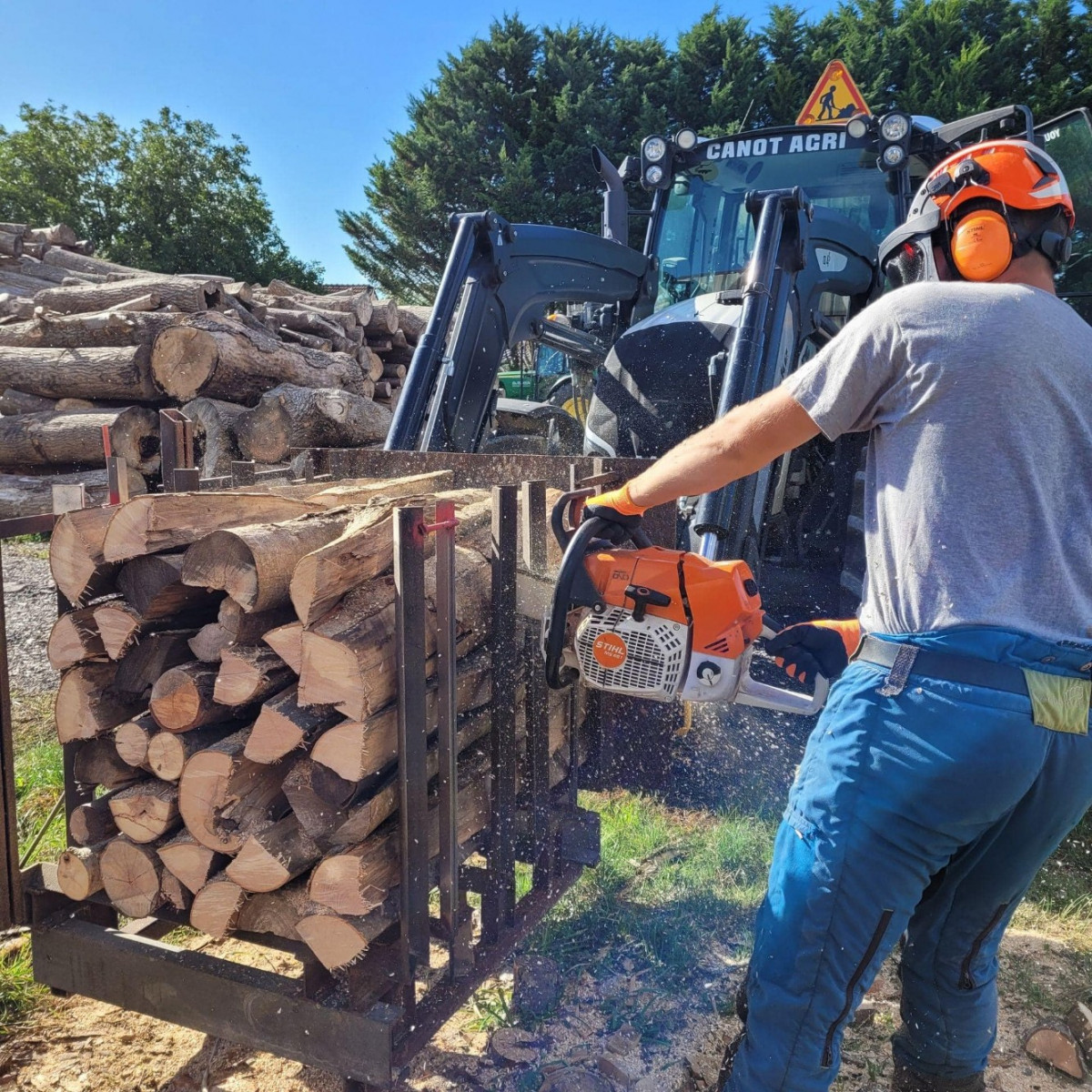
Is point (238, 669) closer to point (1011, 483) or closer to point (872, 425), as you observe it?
point (872, 425)

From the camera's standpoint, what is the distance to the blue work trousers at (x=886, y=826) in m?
1.57

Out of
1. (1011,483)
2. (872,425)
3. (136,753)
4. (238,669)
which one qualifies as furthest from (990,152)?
(136,753)

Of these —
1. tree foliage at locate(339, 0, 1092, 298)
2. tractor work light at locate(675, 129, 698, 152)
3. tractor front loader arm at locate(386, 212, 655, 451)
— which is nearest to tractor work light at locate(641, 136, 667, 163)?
tractor work light at locate(675, 129, 698, 152)

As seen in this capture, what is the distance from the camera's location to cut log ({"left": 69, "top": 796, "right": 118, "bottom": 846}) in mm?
2164

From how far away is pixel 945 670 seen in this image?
1593mm

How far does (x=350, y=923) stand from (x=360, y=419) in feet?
15.2

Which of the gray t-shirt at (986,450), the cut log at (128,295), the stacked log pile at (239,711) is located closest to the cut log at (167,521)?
the stacked log pile at (239,711)

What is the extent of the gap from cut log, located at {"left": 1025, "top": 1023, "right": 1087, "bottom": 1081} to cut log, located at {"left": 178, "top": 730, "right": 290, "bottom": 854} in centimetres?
219

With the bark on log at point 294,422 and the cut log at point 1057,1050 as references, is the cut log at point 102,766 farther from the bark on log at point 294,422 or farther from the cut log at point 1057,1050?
the bark on log at point 294,422

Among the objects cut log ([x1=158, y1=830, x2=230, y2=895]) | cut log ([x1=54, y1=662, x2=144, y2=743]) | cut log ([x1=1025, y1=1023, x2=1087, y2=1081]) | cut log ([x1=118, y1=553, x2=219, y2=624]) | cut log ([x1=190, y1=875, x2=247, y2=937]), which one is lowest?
cut log ([x1=1025, y1=1023, x2=1087, y2=1081])

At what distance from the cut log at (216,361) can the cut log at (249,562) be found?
459cm

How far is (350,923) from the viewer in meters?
1.91

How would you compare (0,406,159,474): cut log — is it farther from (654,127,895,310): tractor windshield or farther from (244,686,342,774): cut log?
(244,686,342,774): cut log

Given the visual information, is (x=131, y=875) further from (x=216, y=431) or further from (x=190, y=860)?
(x=216, y=431)
